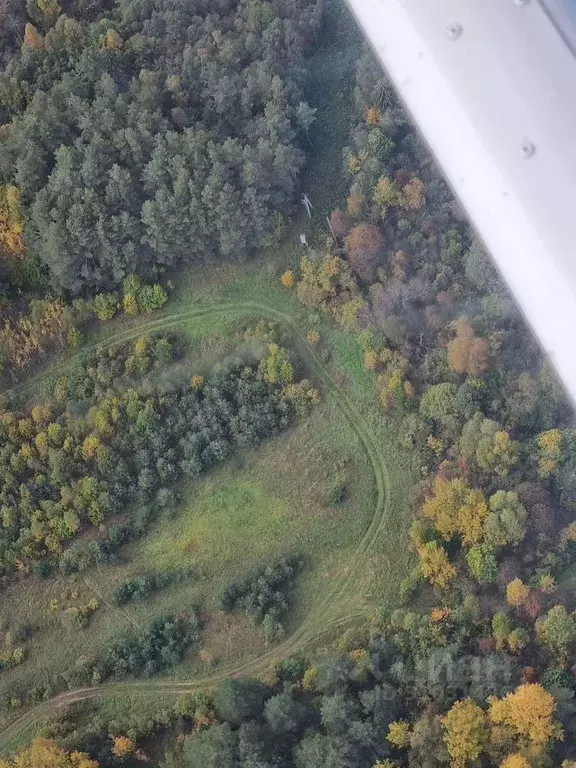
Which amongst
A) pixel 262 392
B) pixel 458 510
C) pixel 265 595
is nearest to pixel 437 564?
pixel 458 510

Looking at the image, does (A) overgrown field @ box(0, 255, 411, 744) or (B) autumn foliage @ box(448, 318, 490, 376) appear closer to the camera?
(A) overgrown field @ box(0, 255, 411, 744)

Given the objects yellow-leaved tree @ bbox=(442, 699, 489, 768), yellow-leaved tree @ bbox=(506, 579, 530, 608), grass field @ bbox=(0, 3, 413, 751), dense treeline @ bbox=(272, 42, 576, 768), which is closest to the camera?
yellow-leaved tree @ bbox=(442, 699, 489, 768)

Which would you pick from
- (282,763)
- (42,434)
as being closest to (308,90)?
(42,434)

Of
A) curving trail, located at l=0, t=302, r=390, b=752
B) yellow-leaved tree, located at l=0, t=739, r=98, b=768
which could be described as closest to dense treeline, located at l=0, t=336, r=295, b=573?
curving trail, located at l=0, t=302, r=390, b=752

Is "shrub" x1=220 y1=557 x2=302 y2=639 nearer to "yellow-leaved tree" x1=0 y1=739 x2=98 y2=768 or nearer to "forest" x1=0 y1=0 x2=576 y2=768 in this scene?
"forest" x1=0 y1=0 x2=576 y2=768

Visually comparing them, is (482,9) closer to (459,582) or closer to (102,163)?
(102,163)

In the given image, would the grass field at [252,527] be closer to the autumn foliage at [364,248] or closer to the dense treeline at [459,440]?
the dense treeline at [459,440]

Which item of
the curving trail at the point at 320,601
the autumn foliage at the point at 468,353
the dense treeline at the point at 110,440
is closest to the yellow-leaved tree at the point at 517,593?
the curving trail at the point at 320,601
